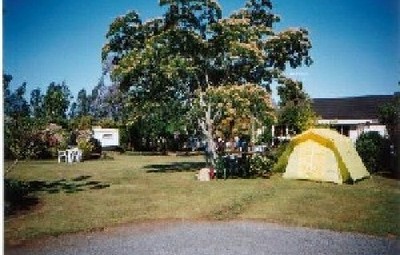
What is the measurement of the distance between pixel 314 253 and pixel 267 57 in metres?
6.33

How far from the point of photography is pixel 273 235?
645 cm

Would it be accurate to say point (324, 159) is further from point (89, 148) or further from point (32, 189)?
point (89, 148)

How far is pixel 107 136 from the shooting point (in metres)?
25.7

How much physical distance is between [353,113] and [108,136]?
18573 mm

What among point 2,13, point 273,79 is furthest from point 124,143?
point 2,13

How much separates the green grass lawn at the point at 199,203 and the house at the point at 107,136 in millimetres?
14275

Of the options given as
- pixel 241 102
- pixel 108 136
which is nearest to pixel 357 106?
pixel 241 102

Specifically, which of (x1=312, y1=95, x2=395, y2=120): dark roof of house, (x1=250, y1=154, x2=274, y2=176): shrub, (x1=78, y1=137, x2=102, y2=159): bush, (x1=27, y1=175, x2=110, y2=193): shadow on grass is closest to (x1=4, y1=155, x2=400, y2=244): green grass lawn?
(x1=27, y1=175, x2=110, y2=193): shadow on grass

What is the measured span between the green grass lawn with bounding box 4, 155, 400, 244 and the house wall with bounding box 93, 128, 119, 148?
14.4 meters

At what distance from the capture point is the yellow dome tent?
10758mm

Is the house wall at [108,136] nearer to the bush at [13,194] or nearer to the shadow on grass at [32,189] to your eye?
the shadow on grass at [32,189]

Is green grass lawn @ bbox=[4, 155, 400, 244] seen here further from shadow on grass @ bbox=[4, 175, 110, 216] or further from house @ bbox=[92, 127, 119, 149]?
house @ bbox=[92, 127, 119, 149]

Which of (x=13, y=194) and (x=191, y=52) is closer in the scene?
(x=13, y=194)

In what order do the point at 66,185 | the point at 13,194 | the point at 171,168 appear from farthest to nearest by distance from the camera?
the point at 171,168 < the point at 66,185 < the point at 13,194
